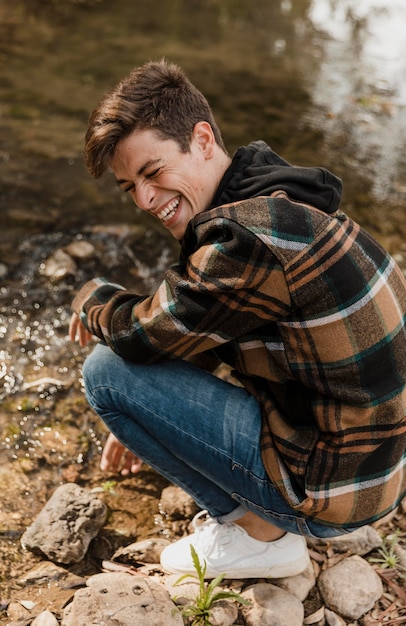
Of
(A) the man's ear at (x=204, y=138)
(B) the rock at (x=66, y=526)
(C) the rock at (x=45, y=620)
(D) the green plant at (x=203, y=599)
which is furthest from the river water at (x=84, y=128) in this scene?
(A) the man's ear at (x=204, y=138)

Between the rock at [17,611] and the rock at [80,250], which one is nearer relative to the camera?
the rock at [17,611]

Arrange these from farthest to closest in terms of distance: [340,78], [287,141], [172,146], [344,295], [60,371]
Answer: [340,78] < [287,141] < [60,371] < [172,146] < [344,295]

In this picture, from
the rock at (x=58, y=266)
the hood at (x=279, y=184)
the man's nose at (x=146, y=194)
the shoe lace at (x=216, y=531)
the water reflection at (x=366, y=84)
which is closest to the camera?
the hood at (x=279, y=184)

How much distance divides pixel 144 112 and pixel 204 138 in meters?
0.21

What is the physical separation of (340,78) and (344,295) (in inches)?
253

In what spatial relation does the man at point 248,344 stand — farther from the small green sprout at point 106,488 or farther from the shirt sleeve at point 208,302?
the small green sprout at point 106,488

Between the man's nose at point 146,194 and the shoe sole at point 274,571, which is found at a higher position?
the man's nose at point 146,194

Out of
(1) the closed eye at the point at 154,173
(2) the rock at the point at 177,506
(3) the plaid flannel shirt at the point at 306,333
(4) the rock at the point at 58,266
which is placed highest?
(1) the closed eye at the point at 154,173

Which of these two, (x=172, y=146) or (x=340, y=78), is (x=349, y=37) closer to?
(x=340, y=78)

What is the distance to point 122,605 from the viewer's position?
1979mm

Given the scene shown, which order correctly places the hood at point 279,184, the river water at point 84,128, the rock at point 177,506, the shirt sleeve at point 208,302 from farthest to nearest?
the river water at point 84,128 < the rock at point 177,506 < the hood at point 279,184 < the shirt sleeve at point 208,302

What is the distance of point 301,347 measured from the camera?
1897 mm

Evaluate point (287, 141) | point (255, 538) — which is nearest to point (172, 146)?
point (255, 538)

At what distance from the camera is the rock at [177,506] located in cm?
258
